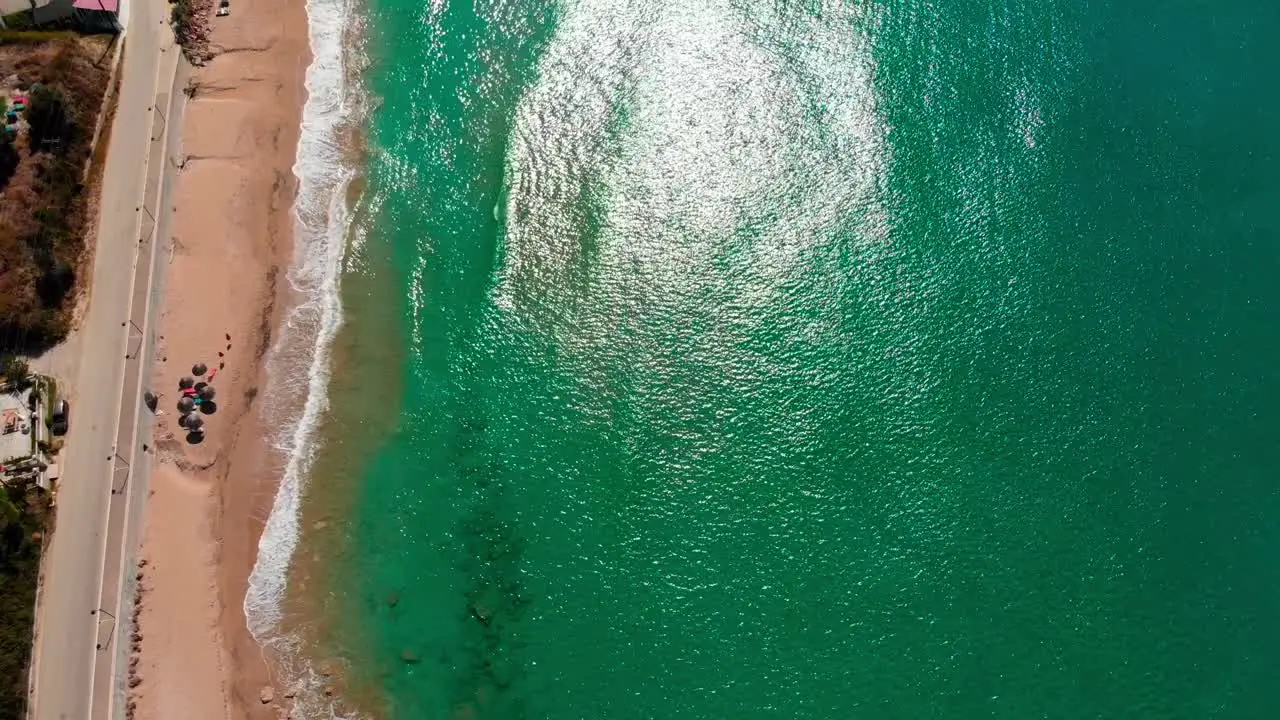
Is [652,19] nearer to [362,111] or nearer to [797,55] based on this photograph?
[797,55]

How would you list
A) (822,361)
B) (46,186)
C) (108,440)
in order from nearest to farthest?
(108,440) < (46,186) < (822,361)

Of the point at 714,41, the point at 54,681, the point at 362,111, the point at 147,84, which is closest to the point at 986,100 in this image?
the point at 714,41

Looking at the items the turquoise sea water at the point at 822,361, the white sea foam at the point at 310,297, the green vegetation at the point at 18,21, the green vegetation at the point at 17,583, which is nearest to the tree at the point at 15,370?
the green vegetation at the point at 17,583

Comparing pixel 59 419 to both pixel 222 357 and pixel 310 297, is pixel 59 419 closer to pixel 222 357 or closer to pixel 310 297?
pixel 222 357

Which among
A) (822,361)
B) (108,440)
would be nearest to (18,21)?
(108,440)

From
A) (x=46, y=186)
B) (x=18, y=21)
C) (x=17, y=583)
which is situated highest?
(x=18, y=21)

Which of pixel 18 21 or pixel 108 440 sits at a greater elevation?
pixel 18 21

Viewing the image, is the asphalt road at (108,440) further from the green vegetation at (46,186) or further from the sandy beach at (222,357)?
the green vegetation at (46,186)

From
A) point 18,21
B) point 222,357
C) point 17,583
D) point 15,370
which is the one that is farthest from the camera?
point 18,21

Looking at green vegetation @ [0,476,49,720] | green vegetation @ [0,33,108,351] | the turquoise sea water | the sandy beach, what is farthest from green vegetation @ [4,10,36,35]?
green vegetation @ [0,476,49,720]
